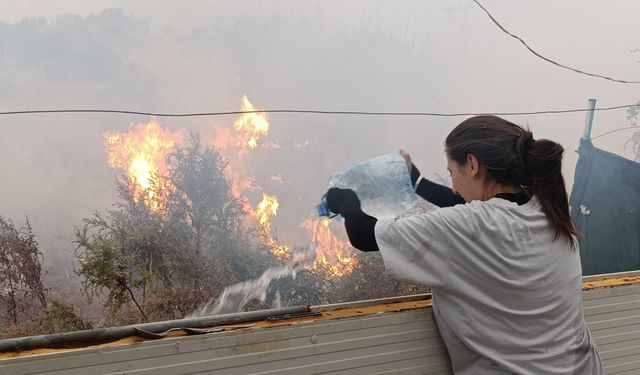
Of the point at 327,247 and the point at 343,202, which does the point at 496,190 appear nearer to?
the point at 343,202

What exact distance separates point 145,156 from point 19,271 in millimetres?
480

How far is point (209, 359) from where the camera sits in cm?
137

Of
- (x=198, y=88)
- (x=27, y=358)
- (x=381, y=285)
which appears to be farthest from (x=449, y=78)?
(x=27, y=358)

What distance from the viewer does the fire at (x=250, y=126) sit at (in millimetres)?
1782

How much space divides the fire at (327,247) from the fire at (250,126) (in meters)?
0.35

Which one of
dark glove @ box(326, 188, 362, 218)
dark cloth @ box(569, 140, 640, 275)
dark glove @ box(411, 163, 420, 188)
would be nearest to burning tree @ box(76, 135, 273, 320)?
dark glove @ box(326, 188, 362, 218)

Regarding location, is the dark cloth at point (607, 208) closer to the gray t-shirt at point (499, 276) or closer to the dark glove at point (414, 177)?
the dark glove at point (414, 177)

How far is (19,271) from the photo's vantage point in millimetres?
1451

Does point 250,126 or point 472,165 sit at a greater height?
point 250,126

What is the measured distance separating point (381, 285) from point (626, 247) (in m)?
1.44

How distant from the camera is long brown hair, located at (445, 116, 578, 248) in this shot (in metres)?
1.35

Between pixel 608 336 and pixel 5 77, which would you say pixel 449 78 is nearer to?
pixel 608 336

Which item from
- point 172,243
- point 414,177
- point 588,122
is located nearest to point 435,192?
point 414,177

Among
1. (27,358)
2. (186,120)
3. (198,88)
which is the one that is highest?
(198,88)
